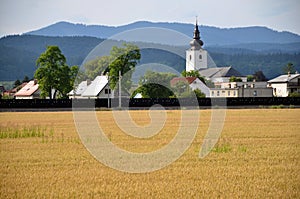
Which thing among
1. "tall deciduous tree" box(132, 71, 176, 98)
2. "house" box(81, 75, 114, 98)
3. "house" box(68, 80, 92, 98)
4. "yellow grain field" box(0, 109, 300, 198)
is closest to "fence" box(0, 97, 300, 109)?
"tall deciduous tree" box(132, 71, 176, 98)

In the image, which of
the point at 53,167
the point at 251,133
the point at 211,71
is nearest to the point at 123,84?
the point at 251,133

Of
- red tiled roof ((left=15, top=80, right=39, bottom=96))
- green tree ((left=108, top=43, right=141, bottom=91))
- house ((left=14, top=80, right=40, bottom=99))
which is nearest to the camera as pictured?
green tree ((left=108, top=43, right=141, bottom=91))

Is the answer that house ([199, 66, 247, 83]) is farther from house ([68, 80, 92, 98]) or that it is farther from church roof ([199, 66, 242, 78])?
house ([68, 80, 92, 98])

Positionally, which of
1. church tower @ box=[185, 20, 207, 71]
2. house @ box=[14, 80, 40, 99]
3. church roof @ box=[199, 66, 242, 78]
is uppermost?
church tower @ box=[185, 20, 207, 71]

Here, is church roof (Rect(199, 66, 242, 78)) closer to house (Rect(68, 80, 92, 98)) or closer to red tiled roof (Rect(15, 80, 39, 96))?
red tiled roof (Rect(15, 80, 39, 96))

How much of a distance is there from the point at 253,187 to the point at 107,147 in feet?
29.9

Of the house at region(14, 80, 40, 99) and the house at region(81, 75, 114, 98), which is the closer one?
the house at region(81, 75, 114, 98)

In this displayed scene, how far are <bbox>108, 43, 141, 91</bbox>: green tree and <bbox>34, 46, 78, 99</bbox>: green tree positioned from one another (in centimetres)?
798

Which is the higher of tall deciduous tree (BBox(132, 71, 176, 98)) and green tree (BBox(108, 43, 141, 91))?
green tree (BBox(108, 43, 141, 91))

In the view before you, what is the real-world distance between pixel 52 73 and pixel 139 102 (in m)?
17.9

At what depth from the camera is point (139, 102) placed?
69.1 meters

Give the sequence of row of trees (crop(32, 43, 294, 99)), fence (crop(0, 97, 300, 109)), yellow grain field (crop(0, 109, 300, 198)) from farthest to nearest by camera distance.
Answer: row of trees (crop(32, 43, 294, 99)) < fence (crop(0, 97, 300, 109)) < yellow grain field (crop(0, 109, 300, 198))

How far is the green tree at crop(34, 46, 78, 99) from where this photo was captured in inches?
3152

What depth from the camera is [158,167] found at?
15398 millimetres
